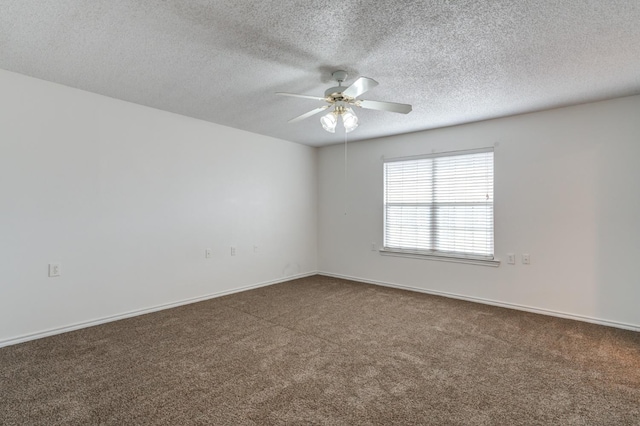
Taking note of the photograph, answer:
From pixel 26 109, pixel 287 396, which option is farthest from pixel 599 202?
pixel 26 109

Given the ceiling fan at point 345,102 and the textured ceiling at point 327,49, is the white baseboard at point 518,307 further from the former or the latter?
the ceiling fan at point 345,102

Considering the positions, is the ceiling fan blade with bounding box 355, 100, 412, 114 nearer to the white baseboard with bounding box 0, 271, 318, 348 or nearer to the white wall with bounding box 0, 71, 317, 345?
the white wall with bounding box 0, 71, 317, 345

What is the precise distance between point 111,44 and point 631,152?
15.8ft

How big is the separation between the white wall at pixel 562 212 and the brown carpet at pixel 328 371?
374 millimetres

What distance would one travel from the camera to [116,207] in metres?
3.48

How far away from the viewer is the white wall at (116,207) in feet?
9.46

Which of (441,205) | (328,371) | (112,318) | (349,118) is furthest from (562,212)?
(112,318)

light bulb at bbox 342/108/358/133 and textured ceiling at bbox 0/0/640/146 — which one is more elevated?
textured ceiling at bbox 0/0/640/146

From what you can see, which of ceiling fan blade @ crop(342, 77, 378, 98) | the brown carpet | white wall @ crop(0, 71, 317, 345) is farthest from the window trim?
ceiling fan blade @ crop(342, 77, 378, 98)

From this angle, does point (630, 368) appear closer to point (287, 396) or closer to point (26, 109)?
point (287, 396)

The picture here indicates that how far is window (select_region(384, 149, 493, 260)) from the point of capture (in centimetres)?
418

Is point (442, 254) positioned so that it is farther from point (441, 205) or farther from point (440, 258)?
point (441, 205)

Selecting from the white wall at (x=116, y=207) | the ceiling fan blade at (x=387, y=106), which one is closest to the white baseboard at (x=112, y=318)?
the white wall at (x=116, y=207)

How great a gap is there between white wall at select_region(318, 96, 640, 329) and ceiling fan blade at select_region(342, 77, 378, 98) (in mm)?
1878
